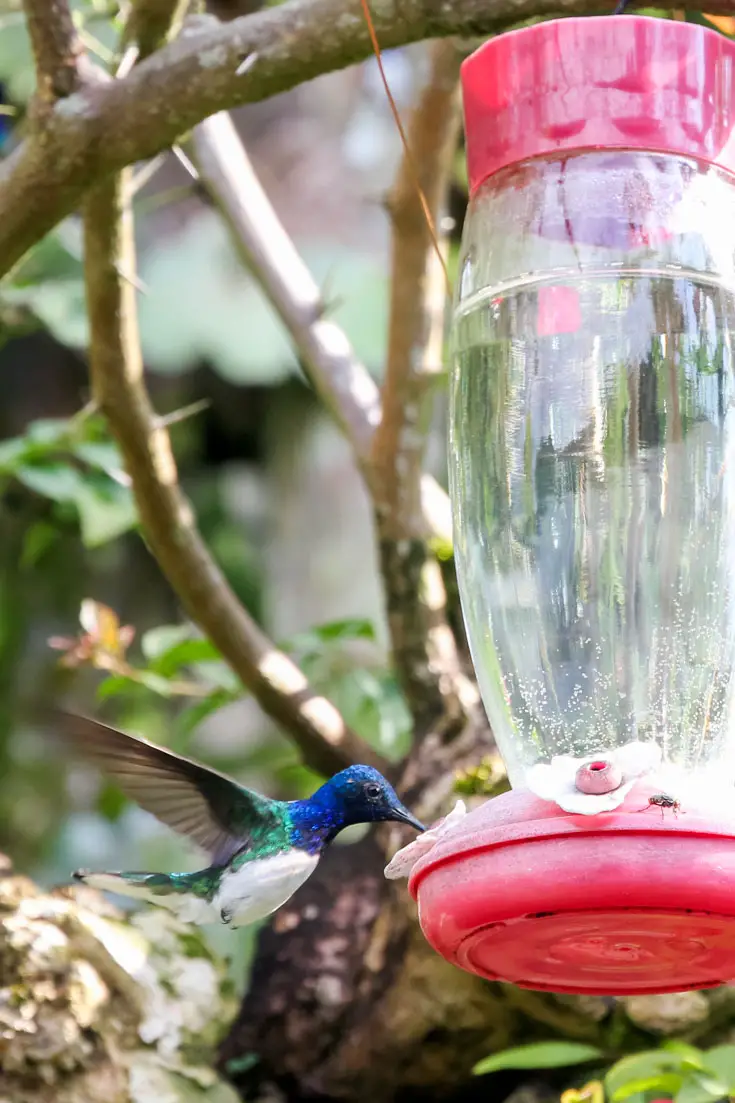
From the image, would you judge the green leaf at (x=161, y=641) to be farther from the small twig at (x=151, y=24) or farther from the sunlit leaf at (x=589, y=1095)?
the small twig at (x=151, y=24)

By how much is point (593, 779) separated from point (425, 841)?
0.27 meters

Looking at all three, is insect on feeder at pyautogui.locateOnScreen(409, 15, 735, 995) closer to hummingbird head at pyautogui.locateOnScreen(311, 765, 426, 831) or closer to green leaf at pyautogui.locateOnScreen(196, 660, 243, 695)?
hummingbird head at pyautogui.locateOnScreen(311, 765, 426, 831)

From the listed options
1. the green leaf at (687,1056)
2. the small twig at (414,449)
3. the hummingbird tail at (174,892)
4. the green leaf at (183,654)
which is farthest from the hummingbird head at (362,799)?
the green leaf at (183,654)

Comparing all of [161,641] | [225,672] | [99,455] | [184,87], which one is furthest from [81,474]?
[184,87]

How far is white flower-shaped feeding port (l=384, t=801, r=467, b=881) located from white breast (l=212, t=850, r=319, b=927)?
551 mm

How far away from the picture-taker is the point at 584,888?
1206mm

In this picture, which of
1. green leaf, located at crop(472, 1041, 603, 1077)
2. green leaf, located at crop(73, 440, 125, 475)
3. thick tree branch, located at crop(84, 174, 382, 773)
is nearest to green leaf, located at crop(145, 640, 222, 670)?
thick tree branch, located at crop(84, 174, 382, 773)

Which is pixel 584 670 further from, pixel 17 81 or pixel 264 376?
pixel 264 376

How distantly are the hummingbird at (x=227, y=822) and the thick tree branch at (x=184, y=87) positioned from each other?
71 cm

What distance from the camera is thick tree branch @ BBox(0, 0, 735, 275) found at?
65.7 inches

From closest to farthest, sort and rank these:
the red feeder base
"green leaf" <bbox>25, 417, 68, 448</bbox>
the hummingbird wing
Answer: the red feeder base < the hummingbird wing < "green leaf" <bbox>25, 417, 68, 448</bbox>

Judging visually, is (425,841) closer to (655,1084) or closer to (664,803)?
(664,803)

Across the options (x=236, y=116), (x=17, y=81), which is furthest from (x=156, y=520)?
(x=236, y=116)

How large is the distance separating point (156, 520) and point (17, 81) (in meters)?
1.62
